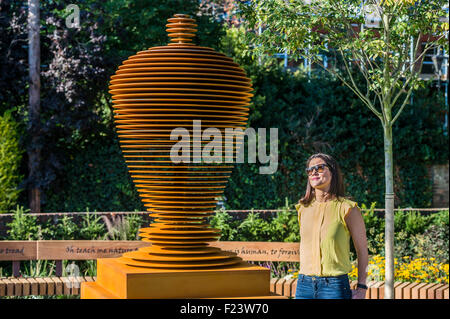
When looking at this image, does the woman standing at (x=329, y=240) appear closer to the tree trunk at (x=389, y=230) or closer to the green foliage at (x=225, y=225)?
the tree trunk at (x=389, y=230)

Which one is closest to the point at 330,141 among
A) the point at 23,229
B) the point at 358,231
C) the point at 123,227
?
the point at 123,227

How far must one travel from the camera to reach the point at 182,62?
14.5 feet

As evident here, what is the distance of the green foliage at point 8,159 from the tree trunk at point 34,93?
29cm

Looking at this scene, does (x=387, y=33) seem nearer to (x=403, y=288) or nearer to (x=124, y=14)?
(x=403, y=288)

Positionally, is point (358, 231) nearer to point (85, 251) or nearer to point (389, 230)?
point (389, 230)

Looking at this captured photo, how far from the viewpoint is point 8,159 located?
543 inches

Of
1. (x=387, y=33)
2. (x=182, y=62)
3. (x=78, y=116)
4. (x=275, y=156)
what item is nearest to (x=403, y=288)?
(x=387, y=33)

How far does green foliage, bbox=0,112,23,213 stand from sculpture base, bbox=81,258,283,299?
379 inches

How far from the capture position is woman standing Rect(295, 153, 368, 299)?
4.36 m

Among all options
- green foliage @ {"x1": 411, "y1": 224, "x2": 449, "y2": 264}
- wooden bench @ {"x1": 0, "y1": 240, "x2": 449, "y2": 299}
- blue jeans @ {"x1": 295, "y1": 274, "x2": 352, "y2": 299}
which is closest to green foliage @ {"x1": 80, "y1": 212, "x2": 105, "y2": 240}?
wooden bench @ {"x1": 0, "y1": 240, "x2": 449, "y2": 299}

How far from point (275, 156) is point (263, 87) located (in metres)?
1.56

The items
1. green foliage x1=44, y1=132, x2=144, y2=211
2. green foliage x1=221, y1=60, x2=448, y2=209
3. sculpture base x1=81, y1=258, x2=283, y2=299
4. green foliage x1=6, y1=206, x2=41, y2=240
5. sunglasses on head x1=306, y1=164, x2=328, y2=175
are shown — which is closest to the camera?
sculpture base x1=81, y1=258, x2=283, y2=299

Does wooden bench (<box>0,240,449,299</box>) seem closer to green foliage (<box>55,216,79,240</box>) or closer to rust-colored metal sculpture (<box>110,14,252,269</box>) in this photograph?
green foliage (<box>55,216,79,240</box>)

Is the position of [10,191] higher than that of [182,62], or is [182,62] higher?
[182,62]
